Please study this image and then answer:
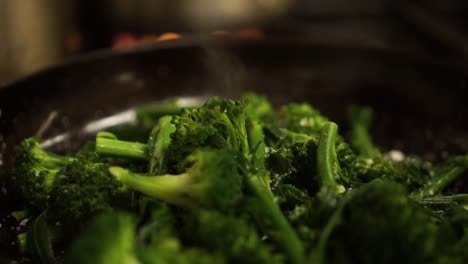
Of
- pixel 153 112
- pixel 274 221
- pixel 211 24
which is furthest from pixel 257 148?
pixel 211 24

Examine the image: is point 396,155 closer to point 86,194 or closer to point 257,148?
point 257,148

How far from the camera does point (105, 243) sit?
1047 mm

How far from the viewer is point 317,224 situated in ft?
4.38

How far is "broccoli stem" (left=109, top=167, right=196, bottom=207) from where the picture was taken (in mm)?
1330

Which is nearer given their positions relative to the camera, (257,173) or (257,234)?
(257,234)

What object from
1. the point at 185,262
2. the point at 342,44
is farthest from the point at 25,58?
the point at 185,262

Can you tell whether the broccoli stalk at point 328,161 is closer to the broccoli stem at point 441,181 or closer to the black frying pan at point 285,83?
the broccoli stem at point 441,181

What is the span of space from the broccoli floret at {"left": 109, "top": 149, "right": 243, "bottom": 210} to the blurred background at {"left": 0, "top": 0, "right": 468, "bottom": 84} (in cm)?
211

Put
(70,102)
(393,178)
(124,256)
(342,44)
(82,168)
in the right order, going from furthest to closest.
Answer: (342,44) < (70,102) < (393,178) < (82,168) < (124,256)

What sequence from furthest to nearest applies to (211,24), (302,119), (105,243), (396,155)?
(211,24), (396,155), (302,119), (105,243)

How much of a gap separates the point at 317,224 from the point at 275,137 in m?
0.67

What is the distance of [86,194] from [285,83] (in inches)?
63.2

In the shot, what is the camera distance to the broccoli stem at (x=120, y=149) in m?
1.73

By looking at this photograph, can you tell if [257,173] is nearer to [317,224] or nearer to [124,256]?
[317,224]
